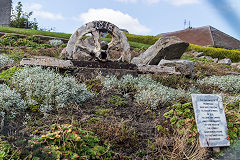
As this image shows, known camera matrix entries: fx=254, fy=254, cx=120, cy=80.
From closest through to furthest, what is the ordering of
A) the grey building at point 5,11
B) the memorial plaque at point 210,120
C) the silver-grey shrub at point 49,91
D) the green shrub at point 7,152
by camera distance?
the green shrub at point 7,152 < the memorial plaque at point 210,120 < the silver-grey shrub at point 49,91 < the grey building at point 5,11

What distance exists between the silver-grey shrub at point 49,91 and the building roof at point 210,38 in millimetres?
20810

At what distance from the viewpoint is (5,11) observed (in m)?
24.2

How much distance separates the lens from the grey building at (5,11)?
2372cm

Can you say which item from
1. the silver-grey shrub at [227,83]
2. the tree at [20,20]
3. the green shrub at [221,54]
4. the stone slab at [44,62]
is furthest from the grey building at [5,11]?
the silver-grey shrub at [227,83]

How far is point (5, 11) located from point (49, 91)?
22904 mm

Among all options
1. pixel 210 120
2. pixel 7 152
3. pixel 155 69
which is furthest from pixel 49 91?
pixel 155 69

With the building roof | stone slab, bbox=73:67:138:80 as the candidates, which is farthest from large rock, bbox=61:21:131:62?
the building roof

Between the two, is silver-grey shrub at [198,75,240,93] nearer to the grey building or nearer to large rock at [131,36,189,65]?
large rock at [131,36,189,65]

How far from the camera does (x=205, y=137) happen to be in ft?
12.3

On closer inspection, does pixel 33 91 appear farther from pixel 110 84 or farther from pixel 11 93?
pixel 110 84

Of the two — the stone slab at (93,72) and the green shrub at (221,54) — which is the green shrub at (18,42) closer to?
the stone slab at (93,72)

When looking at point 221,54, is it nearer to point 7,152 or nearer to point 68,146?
point 68,146

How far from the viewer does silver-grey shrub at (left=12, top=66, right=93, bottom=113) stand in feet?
14.5

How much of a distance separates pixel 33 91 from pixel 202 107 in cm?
299
